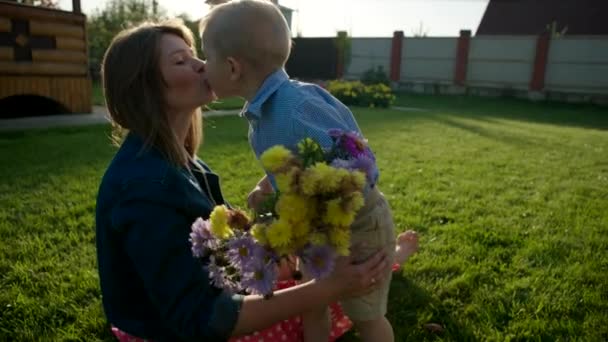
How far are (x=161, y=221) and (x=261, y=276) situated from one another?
45 cm

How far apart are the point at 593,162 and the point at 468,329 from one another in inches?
222

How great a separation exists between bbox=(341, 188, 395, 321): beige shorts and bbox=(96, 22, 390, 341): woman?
379mm

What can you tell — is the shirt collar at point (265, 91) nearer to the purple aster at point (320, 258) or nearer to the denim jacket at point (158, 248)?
the denim jacket at point (158, 248)

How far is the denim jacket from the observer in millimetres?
Result: 1362

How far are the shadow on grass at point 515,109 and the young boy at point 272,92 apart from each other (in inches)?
513

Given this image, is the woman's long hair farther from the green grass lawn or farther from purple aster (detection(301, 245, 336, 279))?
the green grass lawn

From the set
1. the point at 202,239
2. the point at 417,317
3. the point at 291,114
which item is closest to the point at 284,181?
the point at 202,239

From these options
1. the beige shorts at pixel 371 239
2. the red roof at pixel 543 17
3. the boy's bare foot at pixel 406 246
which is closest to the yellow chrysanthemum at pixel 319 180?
the beige shorts at pixel 371 239

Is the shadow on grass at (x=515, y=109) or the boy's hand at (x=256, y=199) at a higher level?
the boy's hand at (x=256, y=199)

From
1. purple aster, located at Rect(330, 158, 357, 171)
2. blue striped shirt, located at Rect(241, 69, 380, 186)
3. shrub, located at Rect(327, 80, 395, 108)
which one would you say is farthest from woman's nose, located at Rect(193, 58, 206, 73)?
shrub, located at Rect(327, 80, 395, 108)

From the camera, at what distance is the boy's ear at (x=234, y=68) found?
6.05 feet

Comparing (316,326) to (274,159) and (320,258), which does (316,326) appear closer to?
(320,258)

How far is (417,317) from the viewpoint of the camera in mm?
2490

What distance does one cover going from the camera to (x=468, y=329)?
2.38 meters
